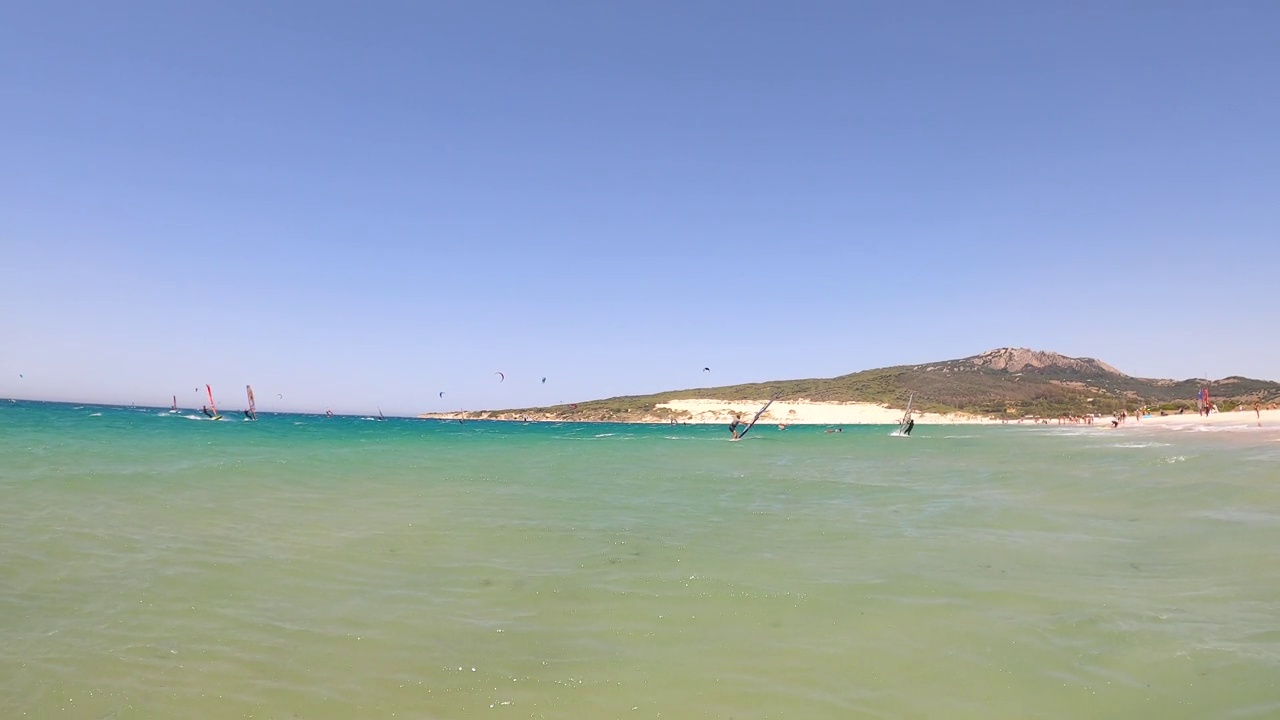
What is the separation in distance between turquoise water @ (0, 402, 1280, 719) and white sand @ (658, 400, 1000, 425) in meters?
95.2

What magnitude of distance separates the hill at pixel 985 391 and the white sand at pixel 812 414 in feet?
11.0

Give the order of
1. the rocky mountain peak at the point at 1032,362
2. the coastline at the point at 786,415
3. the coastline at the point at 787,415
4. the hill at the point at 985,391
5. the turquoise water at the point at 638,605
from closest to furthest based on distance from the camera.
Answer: the turquoise water at the point at 638,605 < the coastline at the point at 787,415 < the coastline at the point at 786,415 < the hill at the point at 985,391 < the rocky mountain peak at the point at 1032,362

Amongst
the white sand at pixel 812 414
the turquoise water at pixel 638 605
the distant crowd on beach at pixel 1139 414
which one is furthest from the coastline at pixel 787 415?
the turquoise water at pixel 638 605

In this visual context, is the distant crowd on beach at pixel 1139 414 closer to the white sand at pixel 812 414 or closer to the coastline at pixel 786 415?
the coastline at pixel 786 415

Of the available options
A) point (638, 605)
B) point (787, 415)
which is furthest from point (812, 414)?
point (638, 605)

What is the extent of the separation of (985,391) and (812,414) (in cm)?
3262

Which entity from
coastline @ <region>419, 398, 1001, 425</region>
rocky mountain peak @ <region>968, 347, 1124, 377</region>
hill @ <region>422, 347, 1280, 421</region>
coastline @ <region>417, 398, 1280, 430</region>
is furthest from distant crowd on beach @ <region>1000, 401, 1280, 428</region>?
rocky mountain peak @ <region>968, 347, 1124, 377</region>

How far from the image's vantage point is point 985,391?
118 metres

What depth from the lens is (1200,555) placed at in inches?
346

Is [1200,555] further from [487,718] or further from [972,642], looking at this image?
[487,718]

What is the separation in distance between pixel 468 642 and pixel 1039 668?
5073mm

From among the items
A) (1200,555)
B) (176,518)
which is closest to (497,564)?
(176,518)

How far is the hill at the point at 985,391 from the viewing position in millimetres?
106750

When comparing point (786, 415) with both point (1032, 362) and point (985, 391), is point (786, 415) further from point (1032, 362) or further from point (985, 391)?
point (1032, 362)
